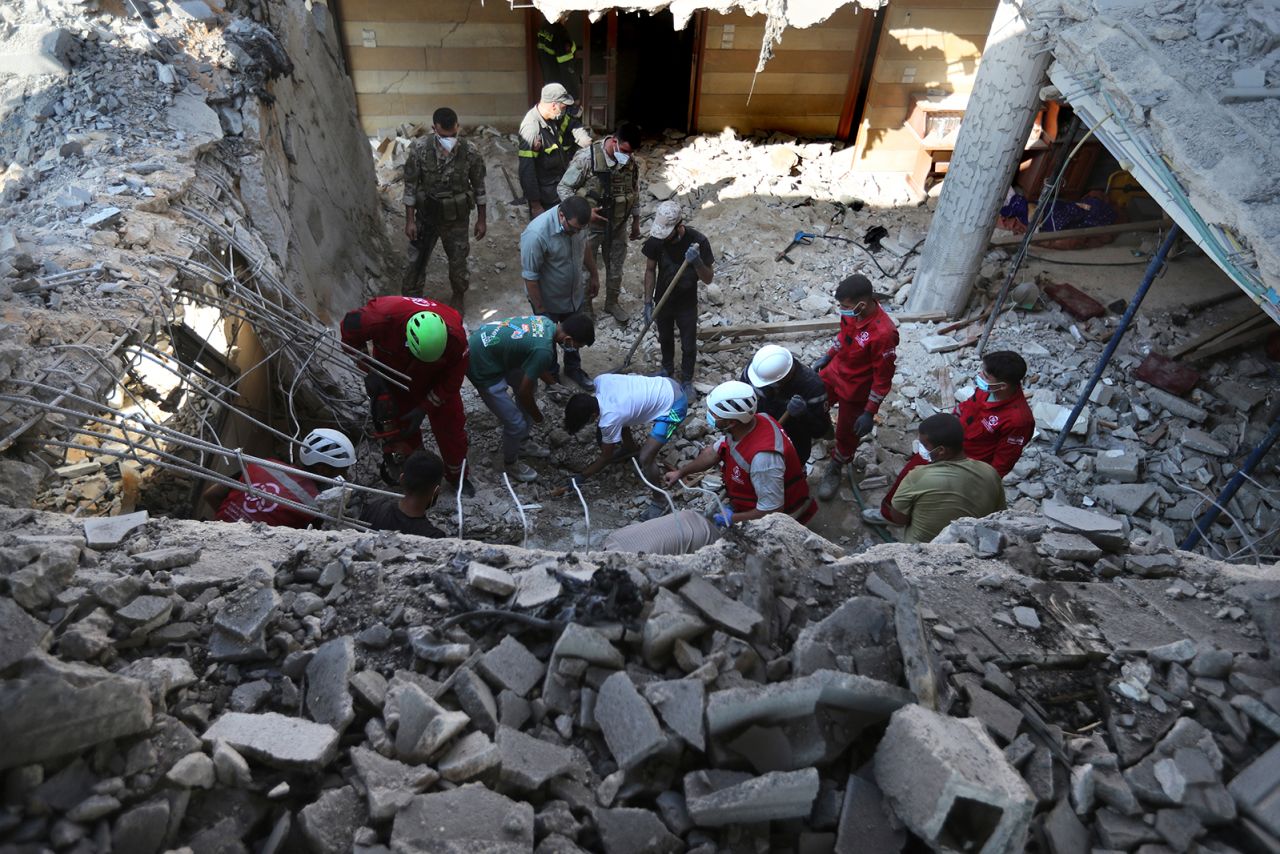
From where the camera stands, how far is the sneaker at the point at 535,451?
19.0 ft

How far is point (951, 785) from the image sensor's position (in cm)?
192

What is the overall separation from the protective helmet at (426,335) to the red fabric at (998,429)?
322 cm

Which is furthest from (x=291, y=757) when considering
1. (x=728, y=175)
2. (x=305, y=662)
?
(x=728, y=175)

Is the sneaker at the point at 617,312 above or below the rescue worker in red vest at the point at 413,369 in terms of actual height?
below

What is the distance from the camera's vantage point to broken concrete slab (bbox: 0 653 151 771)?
184 centimetres

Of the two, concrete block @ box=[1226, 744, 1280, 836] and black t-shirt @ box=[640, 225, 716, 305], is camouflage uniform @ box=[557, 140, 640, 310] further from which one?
concrete block @ box=[1226, 744, 1280, 836]

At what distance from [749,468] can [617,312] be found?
3.79 m

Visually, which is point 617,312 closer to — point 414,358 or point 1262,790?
point 414,358

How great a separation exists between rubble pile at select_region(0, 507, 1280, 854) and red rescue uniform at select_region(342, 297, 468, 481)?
2.09 metres

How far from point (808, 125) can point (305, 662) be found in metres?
9.79

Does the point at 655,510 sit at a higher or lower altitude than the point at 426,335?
lower

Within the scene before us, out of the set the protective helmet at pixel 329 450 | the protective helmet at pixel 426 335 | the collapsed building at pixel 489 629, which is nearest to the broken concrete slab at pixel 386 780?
the collapsed building at pixel 489 629

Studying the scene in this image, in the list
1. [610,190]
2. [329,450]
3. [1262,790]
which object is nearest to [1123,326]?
[1262,790]

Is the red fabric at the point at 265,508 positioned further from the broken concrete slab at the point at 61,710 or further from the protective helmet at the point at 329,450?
the broken concrete slab at the point at 61,710
